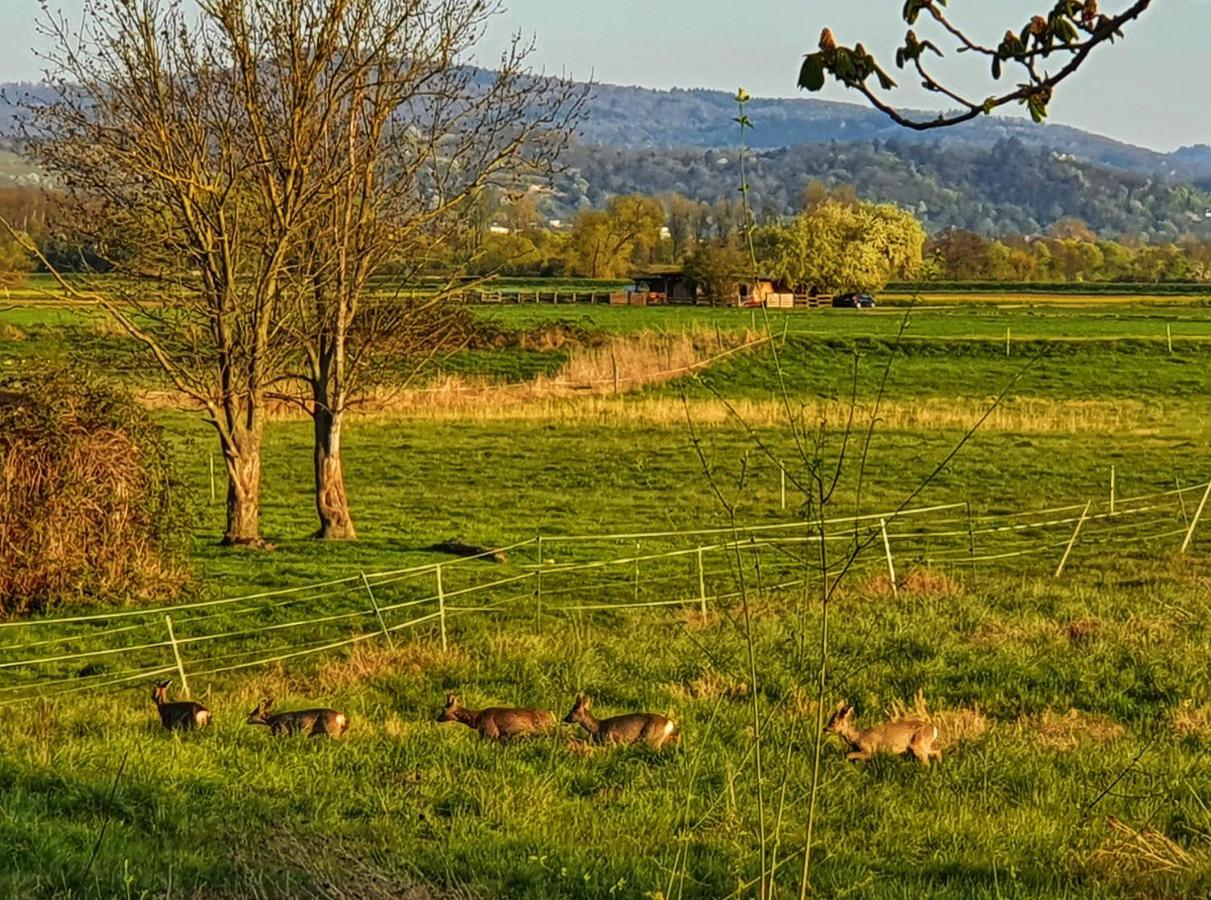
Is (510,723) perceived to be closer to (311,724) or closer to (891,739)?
(311,724)

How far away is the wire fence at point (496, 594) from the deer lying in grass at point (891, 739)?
2.63 m

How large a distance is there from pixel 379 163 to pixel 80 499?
8409mm

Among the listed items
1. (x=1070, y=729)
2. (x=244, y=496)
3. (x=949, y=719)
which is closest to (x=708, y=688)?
(x=949, y=719)

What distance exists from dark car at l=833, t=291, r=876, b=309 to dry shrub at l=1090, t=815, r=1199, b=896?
80449mm

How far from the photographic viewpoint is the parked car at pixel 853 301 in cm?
8775

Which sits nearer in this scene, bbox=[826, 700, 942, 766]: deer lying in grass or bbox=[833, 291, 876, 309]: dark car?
bbox=[826, 700, 942, 766]: deer lying in grass

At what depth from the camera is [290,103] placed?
22.9 metres

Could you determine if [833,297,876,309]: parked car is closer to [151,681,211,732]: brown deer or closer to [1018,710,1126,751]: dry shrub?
→ [1018,710,1126,751]: dry shrub

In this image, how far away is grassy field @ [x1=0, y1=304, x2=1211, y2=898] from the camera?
7.12m

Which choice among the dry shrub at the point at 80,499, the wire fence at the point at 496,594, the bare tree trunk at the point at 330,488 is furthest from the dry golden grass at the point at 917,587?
the bare tree trunk at the point at 330,488

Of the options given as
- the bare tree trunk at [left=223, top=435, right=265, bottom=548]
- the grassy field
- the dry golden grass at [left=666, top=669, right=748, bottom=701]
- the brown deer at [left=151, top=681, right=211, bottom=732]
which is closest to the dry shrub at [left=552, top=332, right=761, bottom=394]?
the grassy field

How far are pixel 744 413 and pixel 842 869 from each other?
35938mm

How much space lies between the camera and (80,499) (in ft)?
61.7

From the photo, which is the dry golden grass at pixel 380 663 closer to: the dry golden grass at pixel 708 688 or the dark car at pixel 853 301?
the dry golden grass at pixel 708 688
